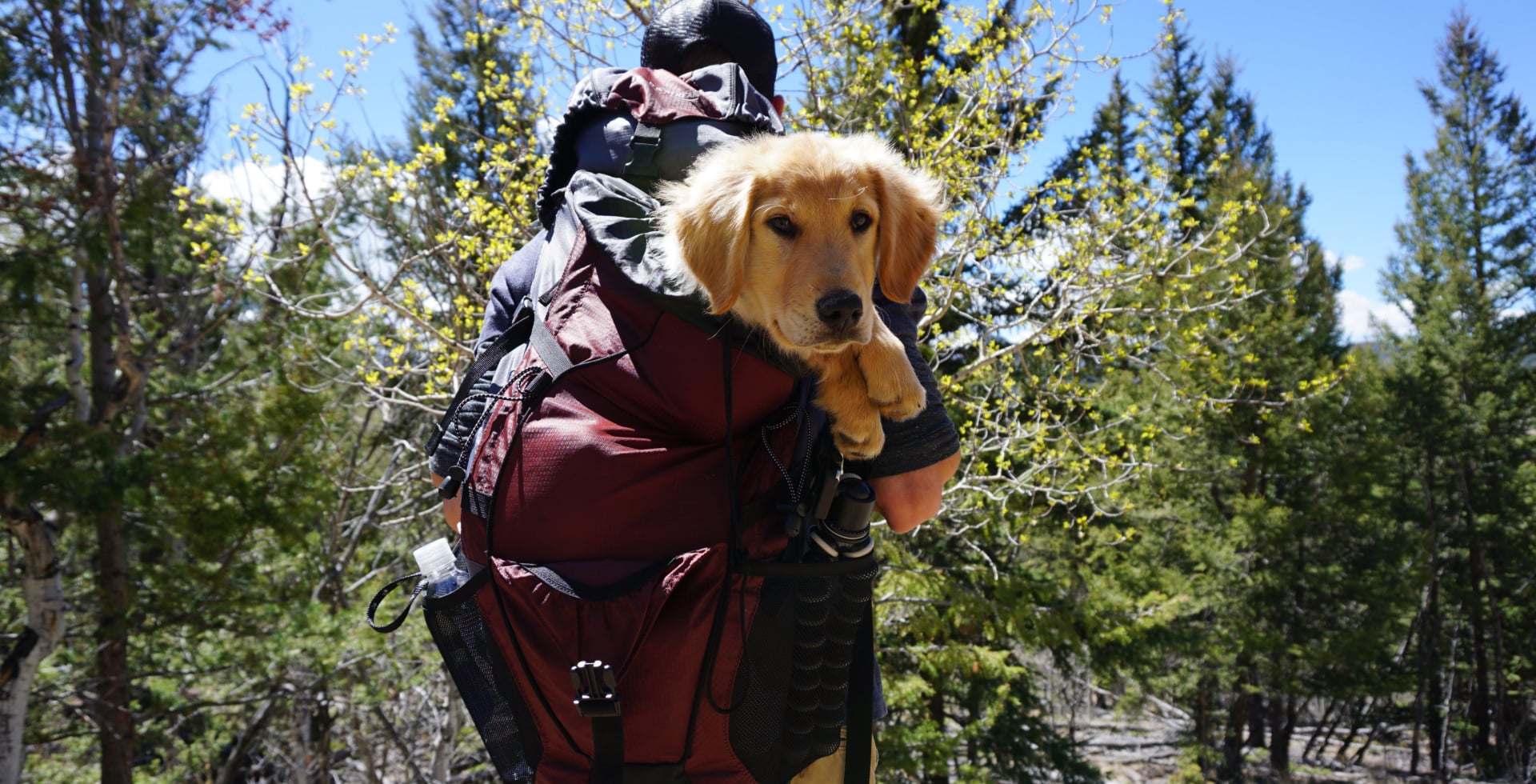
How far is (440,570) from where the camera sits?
155 cm

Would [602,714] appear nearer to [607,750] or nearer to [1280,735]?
[607,750]

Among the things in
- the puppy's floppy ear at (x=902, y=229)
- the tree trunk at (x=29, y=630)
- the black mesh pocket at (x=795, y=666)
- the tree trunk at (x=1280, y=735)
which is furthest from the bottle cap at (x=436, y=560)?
the tree trunk at (x=1280, y=735)

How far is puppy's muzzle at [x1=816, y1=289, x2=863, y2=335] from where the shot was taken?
4.47ft

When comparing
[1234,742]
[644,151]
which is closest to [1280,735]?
[1234,742]

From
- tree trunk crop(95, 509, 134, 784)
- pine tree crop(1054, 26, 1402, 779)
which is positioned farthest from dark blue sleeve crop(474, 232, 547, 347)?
pine tree crop(1054, 26, 1402, 779)

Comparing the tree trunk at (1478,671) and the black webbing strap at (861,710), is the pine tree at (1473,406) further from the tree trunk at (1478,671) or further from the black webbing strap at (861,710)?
the black webbing strap at (861,710)

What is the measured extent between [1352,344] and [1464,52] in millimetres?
7411

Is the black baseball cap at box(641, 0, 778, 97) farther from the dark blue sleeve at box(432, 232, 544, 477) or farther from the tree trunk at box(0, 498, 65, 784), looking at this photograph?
the tree trunk at box(0, 498, 65, 784)

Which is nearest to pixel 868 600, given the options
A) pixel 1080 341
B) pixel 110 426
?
pixel 1080 341

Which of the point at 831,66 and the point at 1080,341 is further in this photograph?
the point at 831,66

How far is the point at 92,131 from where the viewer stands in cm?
888

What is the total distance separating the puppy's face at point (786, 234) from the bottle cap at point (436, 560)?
24.8 inches

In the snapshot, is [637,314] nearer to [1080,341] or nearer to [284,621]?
[1080,341]

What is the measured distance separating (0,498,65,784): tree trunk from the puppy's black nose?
8.86 m
